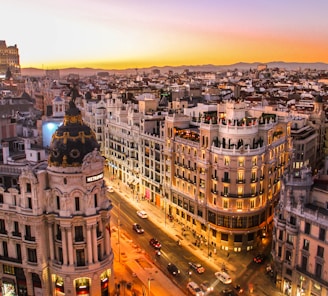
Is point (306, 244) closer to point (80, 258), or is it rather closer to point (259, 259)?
point (259, 259)

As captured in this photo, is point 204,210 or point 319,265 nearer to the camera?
point 319,265

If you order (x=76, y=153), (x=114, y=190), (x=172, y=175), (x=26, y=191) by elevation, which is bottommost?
(x=114, y=190)

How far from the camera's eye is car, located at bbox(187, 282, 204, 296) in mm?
79938

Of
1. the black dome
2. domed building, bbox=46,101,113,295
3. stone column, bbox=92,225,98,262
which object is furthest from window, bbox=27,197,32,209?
stone column, bbox=92,225,98,262

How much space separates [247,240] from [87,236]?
42.7 m

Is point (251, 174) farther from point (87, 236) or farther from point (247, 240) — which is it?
point (87, 236)

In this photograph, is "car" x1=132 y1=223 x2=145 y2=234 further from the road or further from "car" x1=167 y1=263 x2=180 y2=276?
"car" x1=167 y1=263 x2=180 y2=276

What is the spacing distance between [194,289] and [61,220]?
96.6ft

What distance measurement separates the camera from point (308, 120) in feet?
517

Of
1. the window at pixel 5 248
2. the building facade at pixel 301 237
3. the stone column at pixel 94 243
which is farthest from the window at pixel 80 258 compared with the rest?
the building facade at pixel 301 237

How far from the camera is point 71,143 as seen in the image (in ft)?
243

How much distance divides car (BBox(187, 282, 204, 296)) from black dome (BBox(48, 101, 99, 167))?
3283cm

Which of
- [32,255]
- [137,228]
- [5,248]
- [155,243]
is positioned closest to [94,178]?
[32,255]

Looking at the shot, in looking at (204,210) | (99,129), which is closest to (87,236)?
(204,210)
